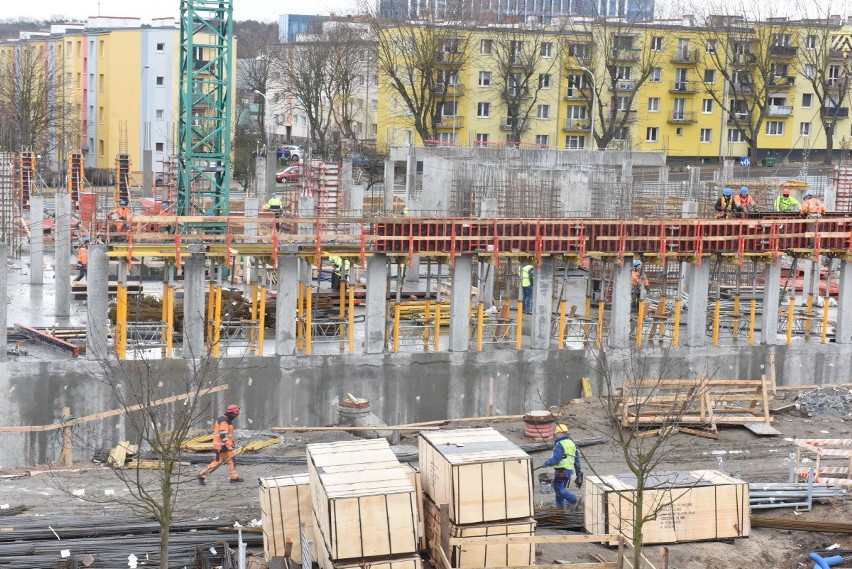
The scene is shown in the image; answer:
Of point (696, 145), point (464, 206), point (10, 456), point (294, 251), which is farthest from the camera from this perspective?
point (696, 145)

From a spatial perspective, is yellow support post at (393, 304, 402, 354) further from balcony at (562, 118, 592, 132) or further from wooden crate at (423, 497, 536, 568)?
balcony at (562, 118, 592, 132)

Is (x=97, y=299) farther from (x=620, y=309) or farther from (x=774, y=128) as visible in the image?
(x=774, y=128)

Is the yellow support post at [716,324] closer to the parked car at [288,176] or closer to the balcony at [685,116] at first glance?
Result: the parked car at [288,176]

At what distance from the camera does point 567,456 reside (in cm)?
1866

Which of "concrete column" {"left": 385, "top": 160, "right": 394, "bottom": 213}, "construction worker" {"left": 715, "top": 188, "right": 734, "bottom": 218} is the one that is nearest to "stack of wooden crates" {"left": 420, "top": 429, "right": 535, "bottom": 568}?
"construction worker" {"left": 715, "top": 188, "right": 734, "bottom": 218}

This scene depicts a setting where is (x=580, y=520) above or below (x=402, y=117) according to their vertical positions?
below

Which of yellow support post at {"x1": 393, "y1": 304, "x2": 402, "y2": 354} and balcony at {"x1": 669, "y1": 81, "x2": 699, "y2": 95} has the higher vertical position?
balcony at {"x1": 669, "y1": 81, "x2": 699, "y2": 95}

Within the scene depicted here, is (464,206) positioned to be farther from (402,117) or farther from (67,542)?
(402,117)

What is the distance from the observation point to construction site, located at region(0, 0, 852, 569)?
1623 centimetres

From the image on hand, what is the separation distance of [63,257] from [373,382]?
357 inches

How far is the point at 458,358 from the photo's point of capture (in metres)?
27.7

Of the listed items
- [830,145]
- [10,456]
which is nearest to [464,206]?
[10,456]

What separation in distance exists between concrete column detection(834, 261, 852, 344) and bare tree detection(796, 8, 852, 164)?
34.4 metres

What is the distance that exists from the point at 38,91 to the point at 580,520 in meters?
59.8
